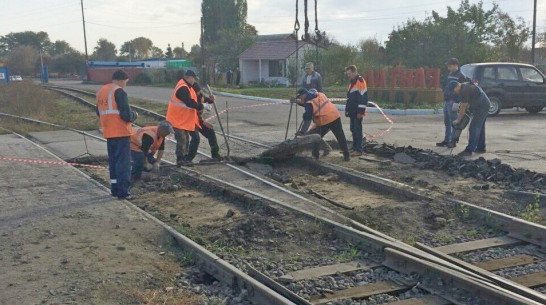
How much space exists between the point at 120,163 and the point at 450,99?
7272 mm

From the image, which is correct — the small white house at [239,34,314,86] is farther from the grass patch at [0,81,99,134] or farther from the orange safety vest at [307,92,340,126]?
the orange safety vest at [307,92,340,126]

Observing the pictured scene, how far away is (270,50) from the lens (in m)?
53.6

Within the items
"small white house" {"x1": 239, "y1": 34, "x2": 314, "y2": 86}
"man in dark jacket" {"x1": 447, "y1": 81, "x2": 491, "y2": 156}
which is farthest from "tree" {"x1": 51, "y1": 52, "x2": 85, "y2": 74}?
"man in dark jacket" {"x1": 447, "y1": 81, "x2": 491, "y2": 156}

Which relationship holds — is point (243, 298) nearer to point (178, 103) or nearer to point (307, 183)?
point (307, 183)

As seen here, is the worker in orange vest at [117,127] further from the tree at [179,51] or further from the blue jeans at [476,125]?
the tree at [179,51]

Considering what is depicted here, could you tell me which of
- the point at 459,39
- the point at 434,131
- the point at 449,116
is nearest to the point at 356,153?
the point at 449,116

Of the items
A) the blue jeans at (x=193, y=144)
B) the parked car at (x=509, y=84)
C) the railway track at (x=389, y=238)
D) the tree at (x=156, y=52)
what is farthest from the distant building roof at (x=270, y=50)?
the tree at (x=156, y=52)

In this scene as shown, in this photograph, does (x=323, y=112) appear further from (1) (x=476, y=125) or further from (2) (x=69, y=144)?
(2) (x=69, y=144)

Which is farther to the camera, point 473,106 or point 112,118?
point 473,106

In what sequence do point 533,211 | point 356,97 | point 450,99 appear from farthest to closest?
point 450,99 < point 356,97 < point 533,211

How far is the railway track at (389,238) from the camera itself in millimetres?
5285

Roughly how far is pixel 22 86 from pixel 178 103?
19.6 m

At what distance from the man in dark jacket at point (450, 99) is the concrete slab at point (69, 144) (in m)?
7.21

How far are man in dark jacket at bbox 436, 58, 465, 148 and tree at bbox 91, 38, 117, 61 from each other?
100482mm
